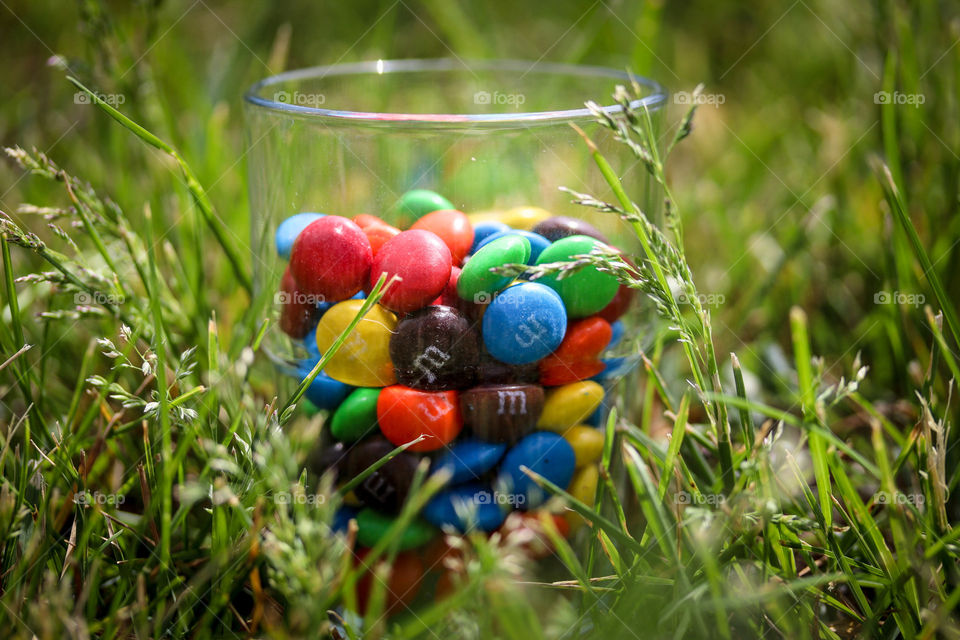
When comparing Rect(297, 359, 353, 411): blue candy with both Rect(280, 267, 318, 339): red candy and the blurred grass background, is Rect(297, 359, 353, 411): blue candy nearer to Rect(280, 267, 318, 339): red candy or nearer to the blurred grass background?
Rect(280, 267, 318, 339): red candy

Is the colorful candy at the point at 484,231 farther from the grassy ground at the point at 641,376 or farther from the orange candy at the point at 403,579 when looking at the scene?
the orange candy at the point at 403,579

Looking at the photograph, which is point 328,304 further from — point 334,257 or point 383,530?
point 383,530

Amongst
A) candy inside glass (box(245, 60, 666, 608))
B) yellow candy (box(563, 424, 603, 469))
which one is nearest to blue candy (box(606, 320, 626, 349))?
candy inside glass (box(245, 60, 666, 608))

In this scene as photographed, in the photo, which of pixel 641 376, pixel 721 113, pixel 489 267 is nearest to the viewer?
pixel 489 267

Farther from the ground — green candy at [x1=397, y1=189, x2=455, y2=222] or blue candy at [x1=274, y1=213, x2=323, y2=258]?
green candy at [x1=397, y1=189, x2=455, y2=222]

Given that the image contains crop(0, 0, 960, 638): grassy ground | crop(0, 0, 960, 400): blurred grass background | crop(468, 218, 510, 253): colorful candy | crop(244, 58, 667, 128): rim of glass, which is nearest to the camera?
crop(0, 0, 960, 638): grassy ground

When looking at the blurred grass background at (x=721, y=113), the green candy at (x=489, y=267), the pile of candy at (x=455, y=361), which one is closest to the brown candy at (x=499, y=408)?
the pile of candy at (x=455, y=361)

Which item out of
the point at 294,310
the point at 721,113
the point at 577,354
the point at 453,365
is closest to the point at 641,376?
the point at 577,354
